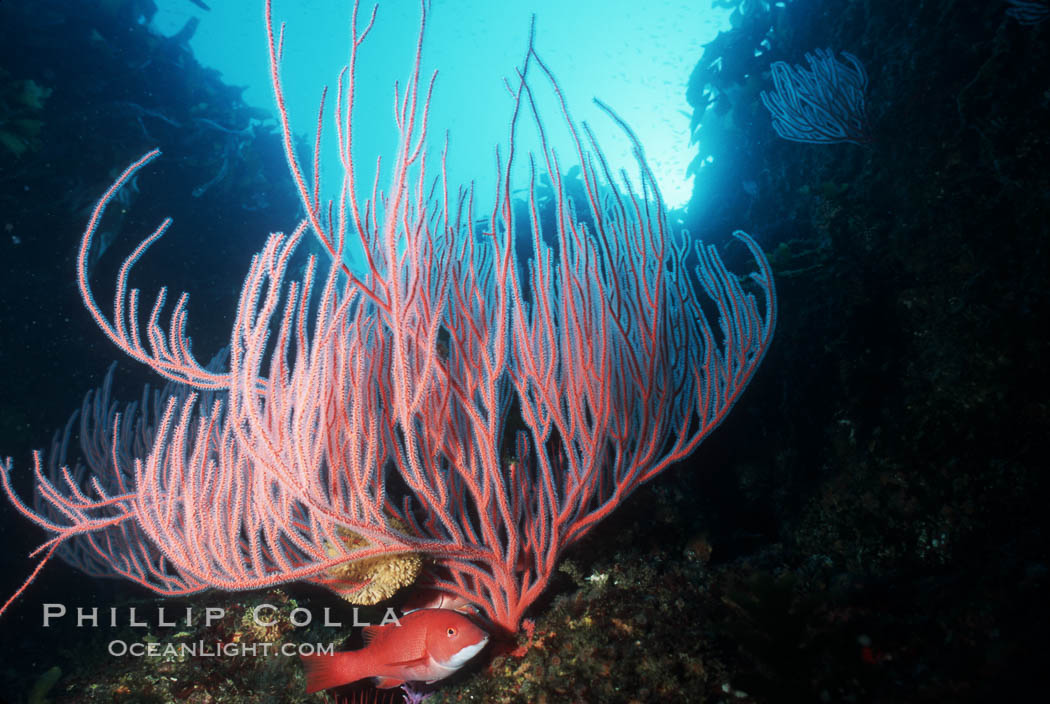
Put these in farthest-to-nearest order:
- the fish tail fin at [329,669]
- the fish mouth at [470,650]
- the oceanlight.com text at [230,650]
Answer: the oceanlight.com text at [230,650]
the fish tail fin at [329,669]
the fish mouth at [470,650]

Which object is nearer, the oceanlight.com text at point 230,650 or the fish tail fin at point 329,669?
the fish tail fin at point 329,669

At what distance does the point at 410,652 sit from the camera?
7.02 feet

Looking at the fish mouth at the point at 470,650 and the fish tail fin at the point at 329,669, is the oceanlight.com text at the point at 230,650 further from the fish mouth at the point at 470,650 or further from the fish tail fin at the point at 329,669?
the fish mouth at the point at 470,650

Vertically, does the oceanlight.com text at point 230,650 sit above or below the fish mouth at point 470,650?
below

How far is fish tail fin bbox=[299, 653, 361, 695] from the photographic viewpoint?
221 cm

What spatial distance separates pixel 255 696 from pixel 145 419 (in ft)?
8.64

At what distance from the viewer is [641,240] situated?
7.39 feet

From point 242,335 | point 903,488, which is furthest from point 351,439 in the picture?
point 903,488

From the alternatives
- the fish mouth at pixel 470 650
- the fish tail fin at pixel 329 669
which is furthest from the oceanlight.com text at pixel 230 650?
the fish mouth at pixel 470 650

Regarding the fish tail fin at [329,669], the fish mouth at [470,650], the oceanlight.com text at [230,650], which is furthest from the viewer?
the oceanlight.com text at [230,650]

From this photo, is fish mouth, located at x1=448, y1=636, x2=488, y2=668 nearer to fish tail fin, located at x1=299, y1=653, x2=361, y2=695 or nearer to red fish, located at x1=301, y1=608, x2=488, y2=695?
red fish, located at x1=301, y1=608, x2=488, y2=695

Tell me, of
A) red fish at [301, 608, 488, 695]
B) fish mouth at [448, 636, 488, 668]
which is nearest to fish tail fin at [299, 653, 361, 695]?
red fish at [301, 608, 488, 695]

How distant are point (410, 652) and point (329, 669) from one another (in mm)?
463

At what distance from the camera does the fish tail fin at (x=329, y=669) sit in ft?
7.23
